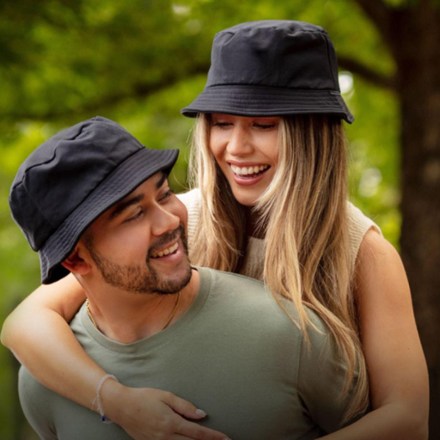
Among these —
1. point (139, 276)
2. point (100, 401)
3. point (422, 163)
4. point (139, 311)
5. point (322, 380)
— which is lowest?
point (422, 163)

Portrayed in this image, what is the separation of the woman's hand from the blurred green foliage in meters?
2.92

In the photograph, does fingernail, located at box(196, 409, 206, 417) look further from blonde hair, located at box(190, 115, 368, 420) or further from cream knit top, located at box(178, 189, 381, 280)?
cream knit top, located at box(178, 189, 381, 280)

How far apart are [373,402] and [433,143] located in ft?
12.1

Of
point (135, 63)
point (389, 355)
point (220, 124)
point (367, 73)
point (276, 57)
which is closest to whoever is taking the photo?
point (389, 355)

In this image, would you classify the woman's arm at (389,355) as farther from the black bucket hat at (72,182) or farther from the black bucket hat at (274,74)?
the black bucket hat at (72,182)

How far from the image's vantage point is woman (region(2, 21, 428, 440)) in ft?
8.57

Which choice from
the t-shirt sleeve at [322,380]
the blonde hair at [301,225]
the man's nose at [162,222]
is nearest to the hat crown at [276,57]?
the blonde hair at [301,225]

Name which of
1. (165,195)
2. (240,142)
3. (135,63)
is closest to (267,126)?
(240,142)

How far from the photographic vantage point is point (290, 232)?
9.21ft

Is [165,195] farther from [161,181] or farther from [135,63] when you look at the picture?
[135,63]

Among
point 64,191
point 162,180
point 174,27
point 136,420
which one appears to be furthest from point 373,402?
point 174,27

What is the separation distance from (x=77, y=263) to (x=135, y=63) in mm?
4155

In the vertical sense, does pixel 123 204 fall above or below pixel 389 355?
above

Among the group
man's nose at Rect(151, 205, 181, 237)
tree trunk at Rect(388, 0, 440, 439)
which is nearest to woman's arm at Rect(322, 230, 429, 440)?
man's nose at Rect(151, 205, 181, 237)
